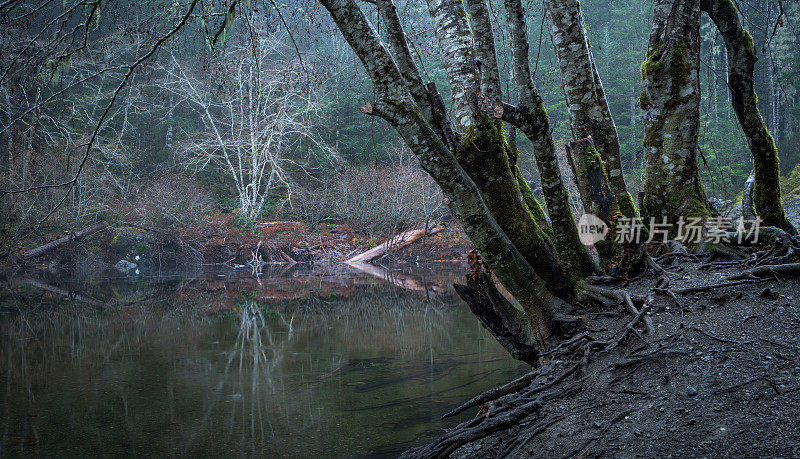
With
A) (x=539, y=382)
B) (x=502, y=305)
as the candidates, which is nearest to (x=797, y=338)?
(x=539, y=382)

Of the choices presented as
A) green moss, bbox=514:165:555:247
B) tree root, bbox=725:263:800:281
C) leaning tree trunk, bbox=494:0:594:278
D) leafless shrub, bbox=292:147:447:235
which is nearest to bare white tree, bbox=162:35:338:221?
leafless shrub, bbox=292:147:447:235

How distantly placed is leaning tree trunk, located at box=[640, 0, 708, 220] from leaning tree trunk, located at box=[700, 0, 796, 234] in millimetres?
726

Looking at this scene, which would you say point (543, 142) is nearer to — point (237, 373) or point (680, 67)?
point (680, 67)

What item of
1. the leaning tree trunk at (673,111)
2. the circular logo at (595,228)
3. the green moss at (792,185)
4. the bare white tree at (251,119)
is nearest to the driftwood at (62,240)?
the bare white tree at (251,119)

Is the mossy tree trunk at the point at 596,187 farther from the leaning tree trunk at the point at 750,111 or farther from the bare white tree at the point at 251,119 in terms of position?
the bare white tree at the point at 251,119

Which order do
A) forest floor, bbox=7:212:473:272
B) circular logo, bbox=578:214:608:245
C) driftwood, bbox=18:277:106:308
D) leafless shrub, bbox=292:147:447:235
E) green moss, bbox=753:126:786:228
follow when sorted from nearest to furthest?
circular logo, bbox=578:214:608:245 → green moss, bbox=753:126:786:228 → driftwood, bbox=18:277:106:308 → forest floor, bbox=7:212:473:272 → leafless shrub, bbox=292:147:447:235

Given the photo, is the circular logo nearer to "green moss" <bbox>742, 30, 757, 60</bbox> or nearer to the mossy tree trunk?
the mossy tree trunk

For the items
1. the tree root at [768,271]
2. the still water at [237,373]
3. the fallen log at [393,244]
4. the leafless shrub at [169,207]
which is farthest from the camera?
the fallen log at [393,244]

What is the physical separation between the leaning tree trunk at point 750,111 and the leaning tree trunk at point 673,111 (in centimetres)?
73

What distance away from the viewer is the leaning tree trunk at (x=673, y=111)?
4801mm

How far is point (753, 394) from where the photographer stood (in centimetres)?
254

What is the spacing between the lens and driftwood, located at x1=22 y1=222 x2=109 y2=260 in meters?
17.7

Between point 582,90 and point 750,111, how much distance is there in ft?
6.51

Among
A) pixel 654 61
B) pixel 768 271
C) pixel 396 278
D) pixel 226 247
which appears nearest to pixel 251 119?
pixel 226 247
